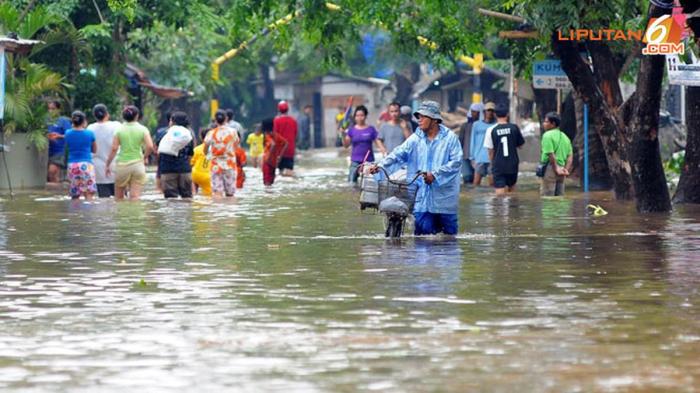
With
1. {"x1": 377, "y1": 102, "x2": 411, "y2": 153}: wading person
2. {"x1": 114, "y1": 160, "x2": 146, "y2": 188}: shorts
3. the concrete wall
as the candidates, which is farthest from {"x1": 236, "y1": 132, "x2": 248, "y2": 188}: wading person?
the concrete wall

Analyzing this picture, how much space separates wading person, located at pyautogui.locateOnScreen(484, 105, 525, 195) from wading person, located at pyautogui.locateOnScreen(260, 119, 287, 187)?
6104mm

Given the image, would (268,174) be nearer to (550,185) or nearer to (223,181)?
(223,181)

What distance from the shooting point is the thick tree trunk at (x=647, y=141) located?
2194 cm

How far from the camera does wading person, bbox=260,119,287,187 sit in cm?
3172

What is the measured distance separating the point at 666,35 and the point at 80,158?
9.23 m

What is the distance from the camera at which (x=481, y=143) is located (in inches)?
1190

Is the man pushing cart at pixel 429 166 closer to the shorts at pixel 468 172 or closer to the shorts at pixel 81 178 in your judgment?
the shorts at pixel 81 178

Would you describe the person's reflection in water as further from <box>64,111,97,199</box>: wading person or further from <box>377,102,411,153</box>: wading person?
<box>377,102,411,153</box>: wading person

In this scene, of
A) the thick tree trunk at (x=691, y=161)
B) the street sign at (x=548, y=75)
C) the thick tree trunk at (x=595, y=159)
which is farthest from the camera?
the thick tree trunk at (x=595, y=159)

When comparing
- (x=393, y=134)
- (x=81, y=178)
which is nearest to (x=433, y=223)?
(x=81, y=178)

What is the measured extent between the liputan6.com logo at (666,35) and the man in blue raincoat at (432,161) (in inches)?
184

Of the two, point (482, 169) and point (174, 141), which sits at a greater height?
point (174, 141)

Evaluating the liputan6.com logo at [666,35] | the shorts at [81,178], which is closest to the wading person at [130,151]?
the shorts at [81,178]

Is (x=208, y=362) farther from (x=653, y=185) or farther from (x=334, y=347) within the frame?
(x=653, y=185)
